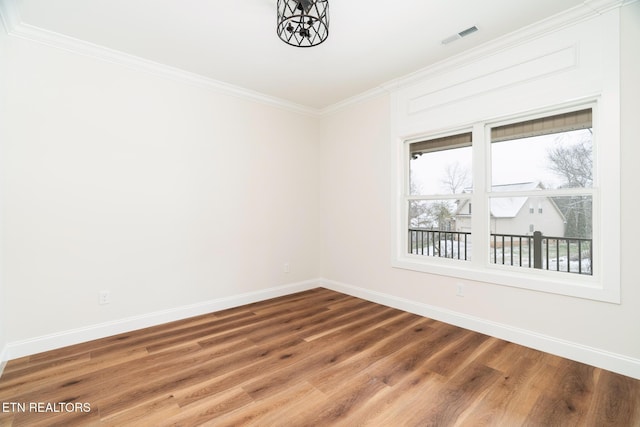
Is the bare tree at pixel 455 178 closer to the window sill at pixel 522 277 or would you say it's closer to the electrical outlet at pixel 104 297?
the window sill at pixel 522 277

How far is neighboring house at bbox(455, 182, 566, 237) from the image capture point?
266 cm

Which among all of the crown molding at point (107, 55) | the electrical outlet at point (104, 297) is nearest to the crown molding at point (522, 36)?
the crown molding at point (107, 55)

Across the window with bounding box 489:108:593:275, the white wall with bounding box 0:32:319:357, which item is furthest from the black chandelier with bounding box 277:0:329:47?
the window with bounding box 489:108:593:275

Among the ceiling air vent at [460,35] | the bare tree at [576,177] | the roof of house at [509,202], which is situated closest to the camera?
the bare tree at [576,177]

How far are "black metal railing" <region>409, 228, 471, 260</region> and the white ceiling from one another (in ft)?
6.23

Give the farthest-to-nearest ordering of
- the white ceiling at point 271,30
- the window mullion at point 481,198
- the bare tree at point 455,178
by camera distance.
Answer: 1. the bare tree at point 455,178
2. the window mullion at point 481,198
3. the white ceiling at point 271,30

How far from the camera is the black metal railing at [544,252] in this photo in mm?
2506

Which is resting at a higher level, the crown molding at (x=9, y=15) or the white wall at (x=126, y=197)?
the crown molding at (x=9, y=15)

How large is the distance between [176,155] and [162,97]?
2.07ft

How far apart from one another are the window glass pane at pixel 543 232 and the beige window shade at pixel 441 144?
73cm

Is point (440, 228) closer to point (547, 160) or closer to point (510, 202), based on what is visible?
point (510, 202)

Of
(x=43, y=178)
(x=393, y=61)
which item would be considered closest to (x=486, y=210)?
(x=393, y=61)

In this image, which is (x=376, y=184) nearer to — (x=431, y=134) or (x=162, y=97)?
(x=431, y=134)

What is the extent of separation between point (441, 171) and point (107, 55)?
12.2ft
